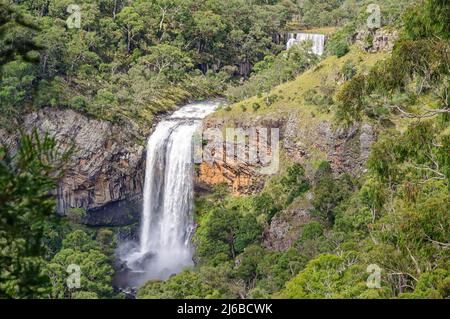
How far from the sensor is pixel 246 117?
132 ft

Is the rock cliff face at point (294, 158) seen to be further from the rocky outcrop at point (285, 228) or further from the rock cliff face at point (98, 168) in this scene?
the rock cliff face at point (98, 168)

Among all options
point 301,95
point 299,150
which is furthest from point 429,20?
point 301,95

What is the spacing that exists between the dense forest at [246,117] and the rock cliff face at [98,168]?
831mm

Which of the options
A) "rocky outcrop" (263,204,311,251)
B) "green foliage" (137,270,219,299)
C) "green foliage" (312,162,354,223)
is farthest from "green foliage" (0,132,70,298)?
"green foliage" (312,162,354,223)

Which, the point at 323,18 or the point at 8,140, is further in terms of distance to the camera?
the point at 323,18

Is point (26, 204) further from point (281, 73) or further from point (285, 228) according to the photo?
point (281, 73)

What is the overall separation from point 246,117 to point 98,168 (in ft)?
36.5

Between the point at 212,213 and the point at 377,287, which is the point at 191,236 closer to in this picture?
the point at 212,213

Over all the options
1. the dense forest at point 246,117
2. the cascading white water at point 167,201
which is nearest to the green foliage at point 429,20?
the dense forest at point 246,117

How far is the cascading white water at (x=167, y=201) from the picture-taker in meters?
40.7

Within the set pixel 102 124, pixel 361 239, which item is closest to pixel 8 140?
pixel 102 124

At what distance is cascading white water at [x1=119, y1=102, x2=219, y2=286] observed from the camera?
40.7 meters

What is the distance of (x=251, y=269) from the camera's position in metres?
30.8
